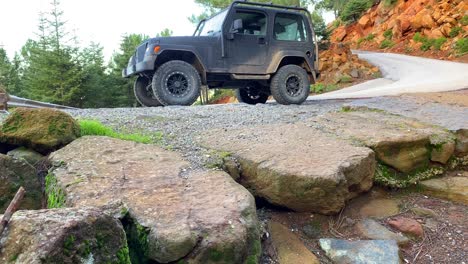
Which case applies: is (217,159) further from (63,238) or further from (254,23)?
(254,23)

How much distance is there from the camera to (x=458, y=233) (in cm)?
276

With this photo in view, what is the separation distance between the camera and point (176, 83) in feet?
22.7

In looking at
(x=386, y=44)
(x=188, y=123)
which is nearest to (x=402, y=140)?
(x=188, y=123)

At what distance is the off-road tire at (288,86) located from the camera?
7531 millimetres

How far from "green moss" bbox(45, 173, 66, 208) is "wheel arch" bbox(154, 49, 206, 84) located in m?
4.59

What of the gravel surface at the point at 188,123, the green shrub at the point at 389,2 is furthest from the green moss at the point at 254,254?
the green shrub at the point at 389,2

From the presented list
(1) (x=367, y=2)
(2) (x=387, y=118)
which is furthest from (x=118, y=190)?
(1) (x=367, y=2)

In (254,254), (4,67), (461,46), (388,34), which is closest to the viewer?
(254,254)

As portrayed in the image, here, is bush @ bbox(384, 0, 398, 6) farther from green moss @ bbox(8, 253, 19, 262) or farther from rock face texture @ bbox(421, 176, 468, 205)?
green moss @ bbox(8, 253, 19, 262)

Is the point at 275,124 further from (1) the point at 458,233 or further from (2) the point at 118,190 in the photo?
(2) the point at 118,190

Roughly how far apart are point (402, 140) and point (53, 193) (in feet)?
9.51

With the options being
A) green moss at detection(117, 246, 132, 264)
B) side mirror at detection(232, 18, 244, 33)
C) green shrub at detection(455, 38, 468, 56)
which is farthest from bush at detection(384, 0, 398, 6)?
Result: green moss at detection(117, 246, 132, 264)

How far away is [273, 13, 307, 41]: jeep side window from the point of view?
25.5 feet

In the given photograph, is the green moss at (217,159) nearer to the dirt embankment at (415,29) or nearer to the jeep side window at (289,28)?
the jeep side window at (289,28)
